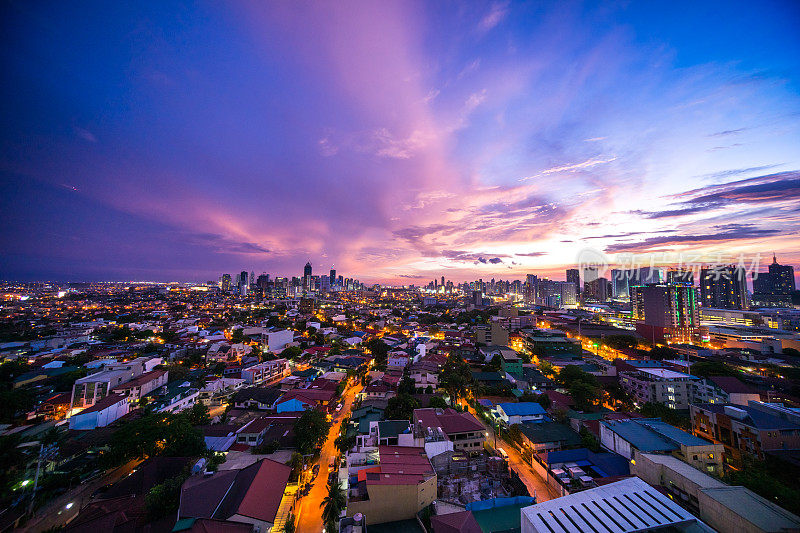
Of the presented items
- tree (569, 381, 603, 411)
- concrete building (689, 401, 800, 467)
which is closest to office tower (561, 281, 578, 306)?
tree (569, 381, 603, 411)

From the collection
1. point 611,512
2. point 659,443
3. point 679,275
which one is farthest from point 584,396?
point 679,275

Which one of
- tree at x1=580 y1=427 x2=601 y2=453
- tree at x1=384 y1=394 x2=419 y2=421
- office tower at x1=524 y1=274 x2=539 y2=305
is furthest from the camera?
office tower at x1=524 y1=274 x2=539 y2=305

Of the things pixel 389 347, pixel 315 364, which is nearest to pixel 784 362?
pixel 389 347

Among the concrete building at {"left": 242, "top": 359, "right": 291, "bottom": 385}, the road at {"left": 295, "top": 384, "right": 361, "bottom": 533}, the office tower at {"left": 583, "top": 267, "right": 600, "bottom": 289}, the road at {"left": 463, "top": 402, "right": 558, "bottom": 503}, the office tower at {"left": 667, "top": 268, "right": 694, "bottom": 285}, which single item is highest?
the office tower at {"left": 583, "top": 267, "right": 600, "bottom": 289}

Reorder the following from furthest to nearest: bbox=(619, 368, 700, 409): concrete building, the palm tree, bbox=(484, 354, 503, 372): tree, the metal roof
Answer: bbox=(484, 354, 503, 372): tree < bbox=(619, 368, 700, 409): concrete building < the palm tree < the metal roof

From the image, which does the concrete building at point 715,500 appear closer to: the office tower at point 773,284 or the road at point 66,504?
the road at point 66,504

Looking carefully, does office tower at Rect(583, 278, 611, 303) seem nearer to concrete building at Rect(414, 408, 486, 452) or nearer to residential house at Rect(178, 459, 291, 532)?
concrete building at Rect(414, 408, 486, 452)
